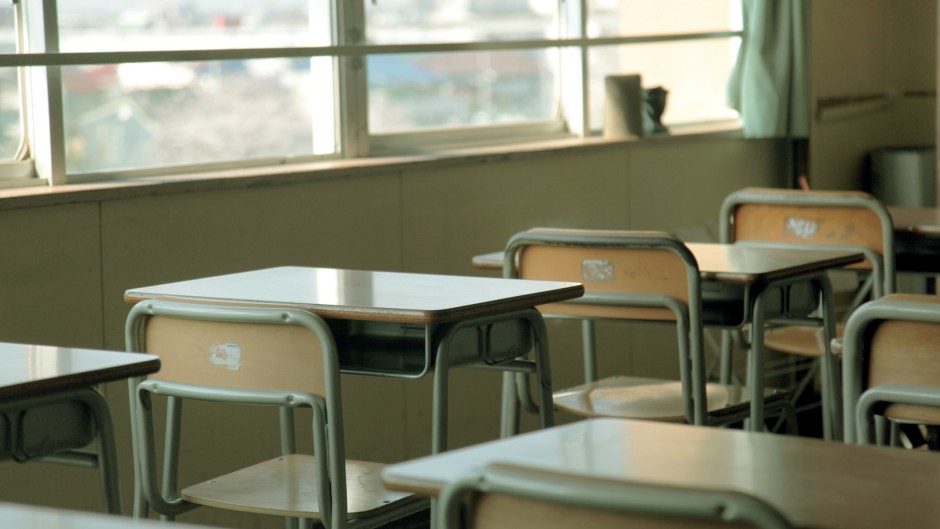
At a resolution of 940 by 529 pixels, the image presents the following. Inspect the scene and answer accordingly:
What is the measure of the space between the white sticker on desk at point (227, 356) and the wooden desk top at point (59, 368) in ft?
1.03

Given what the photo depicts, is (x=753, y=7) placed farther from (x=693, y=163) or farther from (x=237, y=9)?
(x=237, y=9)

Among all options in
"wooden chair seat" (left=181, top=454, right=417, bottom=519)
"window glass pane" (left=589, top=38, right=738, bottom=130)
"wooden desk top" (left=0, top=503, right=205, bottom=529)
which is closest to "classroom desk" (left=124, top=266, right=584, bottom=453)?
"wooden chair seat" (left=181, top=454, right=417, bottom=519)

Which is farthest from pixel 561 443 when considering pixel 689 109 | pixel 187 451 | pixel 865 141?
pixel 865 141

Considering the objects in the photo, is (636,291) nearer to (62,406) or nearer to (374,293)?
(374,293)

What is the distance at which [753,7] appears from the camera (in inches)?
220

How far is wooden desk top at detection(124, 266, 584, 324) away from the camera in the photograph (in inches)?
100

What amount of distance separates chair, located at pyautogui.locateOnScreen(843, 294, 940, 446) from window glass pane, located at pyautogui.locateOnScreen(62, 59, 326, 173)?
2.11 m

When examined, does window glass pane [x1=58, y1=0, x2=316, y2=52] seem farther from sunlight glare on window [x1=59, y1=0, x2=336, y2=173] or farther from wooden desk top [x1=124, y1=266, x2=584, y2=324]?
wooden desk top [x1=124, y1=266, x2=584, y2=324]

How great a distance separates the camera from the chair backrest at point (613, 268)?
310 centimetres

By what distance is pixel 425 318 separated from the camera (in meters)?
2.48

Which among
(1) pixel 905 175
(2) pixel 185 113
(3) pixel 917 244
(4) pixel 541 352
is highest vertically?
(2) pixel 185 113

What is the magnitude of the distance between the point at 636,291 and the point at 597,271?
4.2 inches

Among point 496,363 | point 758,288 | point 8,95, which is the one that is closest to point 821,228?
point 758,288

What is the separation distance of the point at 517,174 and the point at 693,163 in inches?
41.4
